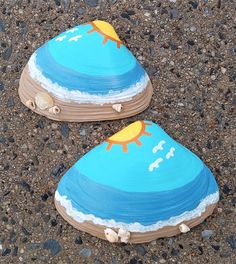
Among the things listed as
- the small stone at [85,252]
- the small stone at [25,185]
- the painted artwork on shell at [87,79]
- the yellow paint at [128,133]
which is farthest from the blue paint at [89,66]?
the small stone at [85,252]

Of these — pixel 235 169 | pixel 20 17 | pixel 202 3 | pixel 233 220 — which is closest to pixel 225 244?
pixel 233 220

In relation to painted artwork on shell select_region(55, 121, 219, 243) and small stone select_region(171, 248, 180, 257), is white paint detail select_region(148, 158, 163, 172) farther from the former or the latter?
small stone select_region(171, 248, 180, 257)

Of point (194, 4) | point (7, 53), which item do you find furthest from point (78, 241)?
point (194, 4)

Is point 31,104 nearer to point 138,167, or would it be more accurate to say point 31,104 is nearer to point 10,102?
point 10,102

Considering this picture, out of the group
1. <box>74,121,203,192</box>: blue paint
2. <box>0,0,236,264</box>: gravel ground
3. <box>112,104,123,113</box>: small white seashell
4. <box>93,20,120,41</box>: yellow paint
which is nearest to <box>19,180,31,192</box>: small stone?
<box>0,0,236,264</box>: gravel ground

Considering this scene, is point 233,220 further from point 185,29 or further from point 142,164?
point 185,29
